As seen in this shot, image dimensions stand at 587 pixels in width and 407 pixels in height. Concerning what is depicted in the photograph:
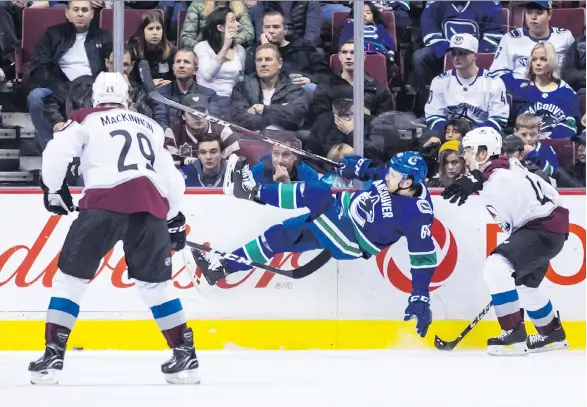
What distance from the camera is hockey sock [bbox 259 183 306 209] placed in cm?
575

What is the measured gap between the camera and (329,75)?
19.6 feet

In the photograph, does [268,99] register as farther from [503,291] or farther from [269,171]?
[503,291]

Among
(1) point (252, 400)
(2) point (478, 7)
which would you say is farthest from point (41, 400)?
(2) point (478, 7)

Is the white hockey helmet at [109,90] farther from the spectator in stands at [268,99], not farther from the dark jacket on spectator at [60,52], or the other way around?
the spectator in stands at [268,99]

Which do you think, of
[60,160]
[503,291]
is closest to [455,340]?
[503,291]

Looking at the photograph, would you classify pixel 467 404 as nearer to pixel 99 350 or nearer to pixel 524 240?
pixel 524 240

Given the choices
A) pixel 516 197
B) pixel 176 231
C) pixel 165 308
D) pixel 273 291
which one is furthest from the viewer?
pixel 273 291

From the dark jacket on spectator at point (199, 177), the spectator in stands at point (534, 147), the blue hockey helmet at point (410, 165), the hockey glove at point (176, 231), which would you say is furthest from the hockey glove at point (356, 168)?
the hockey glove at point (176, 231)

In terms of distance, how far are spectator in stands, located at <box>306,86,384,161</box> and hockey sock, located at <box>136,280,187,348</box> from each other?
1.58 meters

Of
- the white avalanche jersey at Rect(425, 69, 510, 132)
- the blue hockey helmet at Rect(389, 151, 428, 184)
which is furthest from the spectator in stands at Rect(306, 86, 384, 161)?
the white avalanche jersey at Rect(425, 69, 510, 132)

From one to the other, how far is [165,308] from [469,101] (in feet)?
7.14

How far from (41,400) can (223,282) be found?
1.88 meters

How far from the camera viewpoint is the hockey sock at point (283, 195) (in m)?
5.75

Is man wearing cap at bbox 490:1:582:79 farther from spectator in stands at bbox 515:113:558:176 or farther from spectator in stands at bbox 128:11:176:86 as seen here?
spectator in stands at bbox 128:11:176:86
